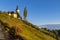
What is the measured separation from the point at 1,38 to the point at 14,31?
3.81 meters

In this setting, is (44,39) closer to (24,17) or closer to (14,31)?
(14,31)

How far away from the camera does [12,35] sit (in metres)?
29.9

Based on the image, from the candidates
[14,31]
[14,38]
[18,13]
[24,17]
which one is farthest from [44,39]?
[18,13]

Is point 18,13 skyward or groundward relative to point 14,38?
groundward

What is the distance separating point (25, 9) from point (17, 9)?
9167 mm

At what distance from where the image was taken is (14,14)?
3526 inches

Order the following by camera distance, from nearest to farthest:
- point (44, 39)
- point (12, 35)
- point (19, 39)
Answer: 1. point (19, 39)
2. point (12, 35)
3. point (44, 39)

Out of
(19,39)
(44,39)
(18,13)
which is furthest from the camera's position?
(18,13)

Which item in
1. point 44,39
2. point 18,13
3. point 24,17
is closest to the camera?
point 44,39

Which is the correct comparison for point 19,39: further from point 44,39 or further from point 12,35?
point 44,39

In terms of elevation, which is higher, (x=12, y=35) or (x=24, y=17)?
(x=12, y=35)

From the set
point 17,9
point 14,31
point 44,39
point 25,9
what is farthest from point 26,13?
point 14,31

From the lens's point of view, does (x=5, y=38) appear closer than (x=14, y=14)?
Yes

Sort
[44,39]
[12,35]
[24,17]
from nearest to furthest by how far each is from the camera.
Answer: [12,35]
[44,39]
[24,17]
